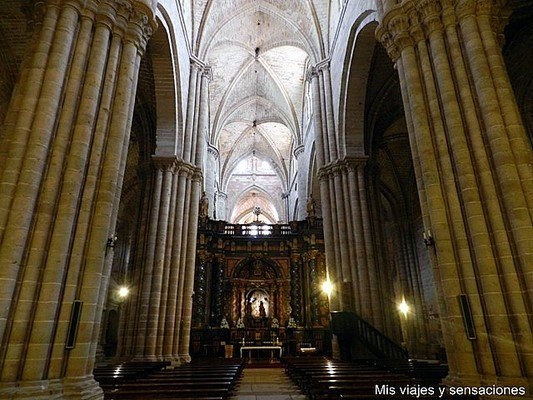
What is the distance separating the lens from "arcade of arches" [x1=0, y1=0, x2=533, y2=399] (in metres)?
5.37

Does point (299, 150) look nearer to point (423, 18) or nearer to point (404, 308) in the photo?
point (404, 308)

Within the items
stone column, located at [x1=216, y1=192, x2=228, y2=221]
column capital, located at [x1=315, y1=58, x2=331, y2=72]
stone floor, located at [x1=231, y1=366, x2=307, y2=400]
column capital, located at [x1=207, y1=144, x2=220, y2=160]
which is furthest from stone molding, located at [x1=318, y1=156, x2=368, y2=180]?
stone column, located at [x1=216, y1=192, x2=228, y2=221]

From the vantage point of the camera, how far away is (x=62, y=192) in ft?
18.8

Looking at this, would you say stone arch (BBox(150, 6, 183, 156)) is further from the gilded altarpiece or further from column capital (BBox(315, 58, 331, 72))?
the gilded altarpiece

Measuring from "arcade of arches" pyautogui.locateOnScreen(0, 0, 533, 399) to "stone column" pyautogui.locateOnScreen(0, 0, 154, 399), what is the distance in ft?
0.10

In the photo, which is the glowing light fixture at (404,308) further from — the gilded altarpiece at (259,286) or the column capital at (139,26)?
the column capital at (139,26)

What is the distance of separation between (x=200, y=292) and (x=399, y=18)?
16698 mm

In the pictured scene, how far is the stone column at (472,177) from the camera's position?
17.5ft

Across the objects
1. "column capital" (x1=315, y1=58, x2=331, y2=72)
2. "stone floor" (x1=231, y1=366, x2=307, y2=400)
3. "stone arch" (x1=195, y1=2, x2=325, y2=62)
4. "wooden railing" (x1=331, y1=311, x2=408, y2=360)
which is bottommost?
"stone floor" (x1=231, y1=366, x2=307, y2=400)

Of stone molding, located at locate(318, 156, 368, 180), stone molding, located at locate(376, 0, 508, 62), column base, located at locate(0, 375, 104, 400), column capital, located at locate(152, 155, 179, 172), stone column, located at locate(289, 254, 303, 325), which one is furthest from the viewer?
stone column, located at locate(289, 254, 303, 325)

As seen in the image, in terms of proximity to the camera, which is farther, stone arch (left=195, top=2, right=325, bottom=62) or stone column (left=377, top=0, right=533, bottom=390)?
stone arch (left=195, top=2, right=325, bottom=62)

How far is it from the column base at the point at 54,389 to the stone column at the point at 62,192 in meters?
0.01

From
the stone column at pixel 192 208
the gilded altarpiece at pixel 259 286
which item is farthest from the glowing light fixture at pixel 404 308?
the stone column at pixel 192 208

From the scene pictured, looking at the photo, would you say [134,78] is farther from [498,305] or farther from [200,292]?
[200,292]
